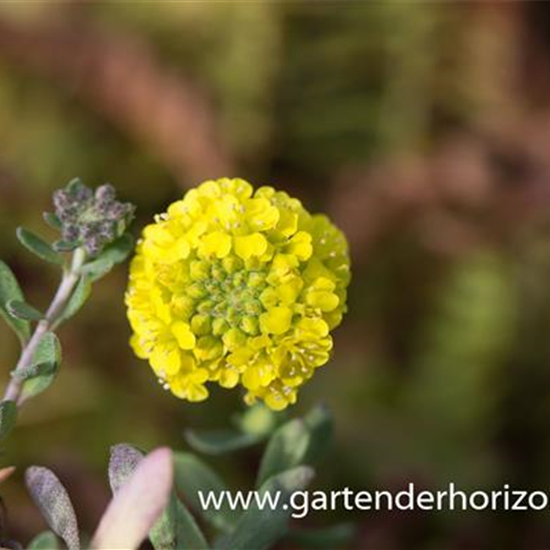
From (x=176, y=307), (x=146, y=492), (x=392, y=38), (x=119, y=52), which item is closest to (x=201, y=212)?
(x=176, y=307)

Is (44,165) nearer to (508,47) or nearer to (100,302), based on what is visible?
(100,302)

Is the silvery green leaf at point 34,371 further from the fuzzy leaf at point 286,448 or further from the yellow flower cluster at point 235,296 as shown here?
the fuzzy leaf at point 286,448

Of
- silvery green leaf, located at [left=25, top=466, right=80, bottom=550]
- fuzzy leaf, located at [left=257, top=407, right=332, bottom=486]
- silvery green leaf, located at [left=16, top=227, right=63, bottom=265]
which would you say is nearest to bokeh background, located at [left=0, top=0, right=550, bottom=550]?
fuzzy leaf, located at [left=257, top=407, right=332, bottom=486]

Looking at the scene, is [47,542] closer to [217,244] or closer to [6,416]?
[6,416]

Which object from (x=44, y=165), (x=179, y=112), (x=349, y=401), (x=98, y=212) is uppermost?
(x=98, y=212)

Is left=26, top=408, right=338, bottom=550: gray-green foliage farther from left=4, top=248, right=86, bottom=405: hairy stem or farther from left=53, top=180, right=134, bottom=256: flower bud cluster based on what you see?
left=53, top=180, right=134, bottom=256: flower bud cluster

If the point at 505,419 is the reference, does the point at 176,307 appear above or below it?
above

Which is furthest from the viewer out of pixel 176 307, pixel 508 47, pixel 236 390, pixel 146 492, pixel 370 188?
pixel 508 47
